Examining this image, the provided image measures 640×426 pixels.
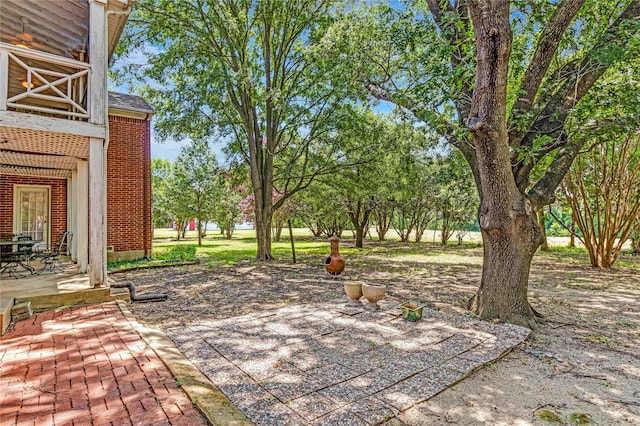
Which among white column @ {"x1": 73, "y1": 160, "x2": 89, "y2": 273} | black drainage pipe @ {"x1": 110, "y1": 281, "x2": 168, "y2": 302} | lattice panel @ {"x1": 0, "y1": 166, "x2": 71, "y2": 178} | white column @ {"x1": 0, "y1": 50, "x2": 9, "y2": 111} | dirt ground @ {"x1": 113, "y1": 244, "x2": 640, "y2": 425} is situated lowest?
dirt ground @ {"x1": 113, "y1": 244, "x2": 640, "y2": 425}

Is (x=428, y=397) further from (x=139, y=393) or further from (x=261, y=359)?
(x=139, y=393)

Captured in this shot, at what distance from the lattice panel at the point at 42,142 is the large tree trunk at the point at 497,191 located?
6.42m

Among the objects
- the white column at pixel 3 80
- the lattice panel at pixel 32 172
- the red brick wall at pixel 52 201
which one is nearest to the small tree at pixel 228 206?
the red brick wall at pixel 52 201

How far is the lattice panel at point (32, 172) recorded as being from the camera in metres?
9.39

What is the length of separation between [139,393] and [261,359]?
55.8 inches

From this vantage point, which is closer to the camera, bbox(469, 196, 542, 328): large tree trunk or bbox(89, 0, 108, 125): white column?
bbox(469, 196, 542, 328): large tree trunk

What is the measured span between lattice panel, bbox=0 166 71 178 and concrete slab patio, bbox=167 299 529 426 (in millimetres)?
7735

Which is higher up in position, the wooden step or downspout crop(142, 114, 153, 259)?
downspout crop(142, 114, 153, 259)

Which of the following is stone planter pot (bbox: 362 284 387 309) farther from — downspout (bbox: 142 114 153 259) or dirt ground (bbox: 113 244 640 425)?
downspout (bbox: 142 114 153 259)

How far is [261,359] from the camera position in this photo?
4145mm

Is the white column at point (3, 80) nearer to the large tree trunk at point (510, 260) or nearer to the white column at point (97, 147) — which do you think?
the white column at point (97, 147)

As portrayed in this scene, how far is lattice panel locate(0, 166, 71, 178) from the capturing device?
30.8 feet

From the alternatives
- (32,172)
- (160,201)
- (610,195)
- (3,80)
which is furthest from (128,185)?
(160,201)

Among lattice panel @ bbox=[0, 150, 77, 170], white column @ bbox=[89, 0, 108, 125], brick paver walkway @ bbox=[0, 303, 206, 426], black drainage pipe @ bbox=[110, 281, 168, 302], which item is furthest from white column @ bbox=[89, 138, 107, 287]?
lattice panel @ bbox=[0, 150, 77, 170]
